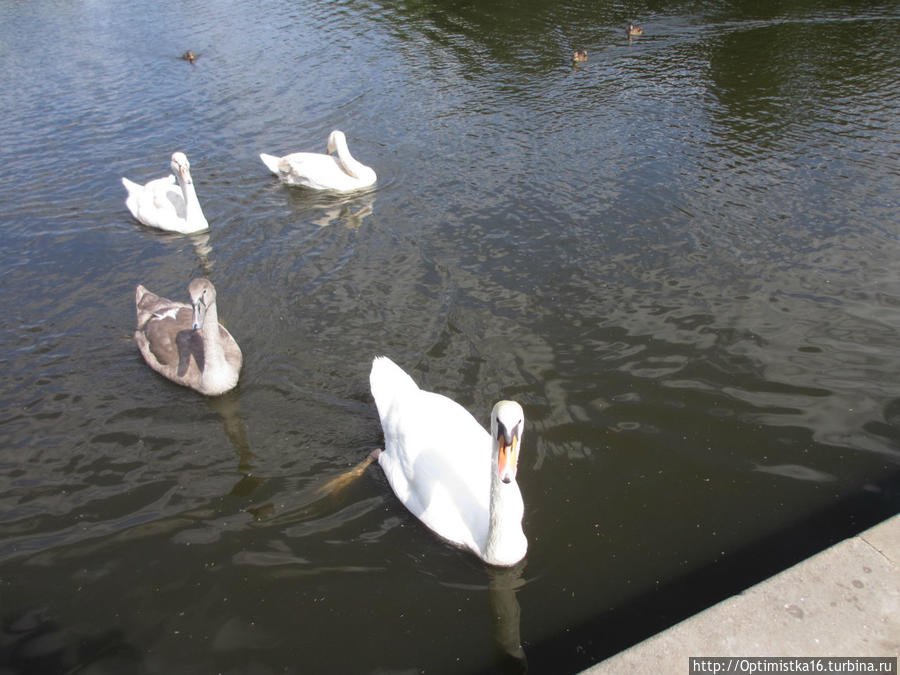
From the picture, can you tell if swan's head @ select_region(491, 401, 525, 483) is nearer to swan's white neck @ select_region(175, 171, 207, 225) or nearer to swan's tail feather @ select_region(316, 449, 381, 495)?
swan's tail feather @ select_region(316, 449, 381, 495)

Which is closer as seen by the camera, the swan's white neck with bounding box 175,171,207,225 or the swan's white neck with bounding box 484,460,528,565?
the swan's white neck with bounding box 484,460,528,565

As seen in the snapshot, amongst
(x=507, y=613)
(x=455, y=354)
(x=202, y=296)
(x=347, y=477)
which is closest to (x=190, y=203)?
(x=202, y=296)

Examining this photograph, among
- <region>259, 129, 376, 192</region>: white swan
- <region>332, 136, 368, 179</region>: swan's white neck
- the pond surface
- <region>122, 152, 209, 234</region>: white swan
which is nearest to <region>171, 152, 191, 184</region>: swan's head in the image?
<region>122, 152, 209, 234</region>: white swan

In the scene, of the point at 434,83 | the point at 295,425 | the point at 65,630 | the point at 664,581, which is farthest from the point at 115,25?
the point at 664,581

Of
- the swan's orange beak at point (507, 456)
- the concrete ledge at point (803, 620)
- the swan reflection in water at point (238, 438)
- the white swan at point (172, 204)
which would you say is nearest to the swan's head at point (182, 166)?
the white swan at point (172, 204)

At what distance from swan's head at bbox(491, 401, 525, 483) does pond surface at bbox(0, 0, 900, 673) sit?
1017 millimetres

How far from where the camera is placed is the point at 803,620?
384 cm

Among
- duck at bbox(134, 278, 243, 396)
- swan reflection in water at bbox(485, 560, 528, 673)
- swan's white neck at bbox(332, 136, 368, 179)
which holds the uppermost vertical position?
swan's white neck at bbox(332, 136, 368, 179)

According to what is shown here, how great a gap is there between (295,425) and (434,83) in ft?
35.8

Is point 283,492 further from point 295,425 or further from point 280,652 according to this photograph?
point 280,652

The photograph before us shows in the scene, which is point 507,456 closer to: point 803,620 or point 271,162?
point 803,620

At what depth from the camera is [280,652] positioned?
14.3 feet

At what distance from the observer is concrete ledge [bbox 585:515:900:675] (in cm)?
370

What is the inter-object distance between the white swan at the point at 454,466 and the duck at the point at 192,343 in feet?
5.61
